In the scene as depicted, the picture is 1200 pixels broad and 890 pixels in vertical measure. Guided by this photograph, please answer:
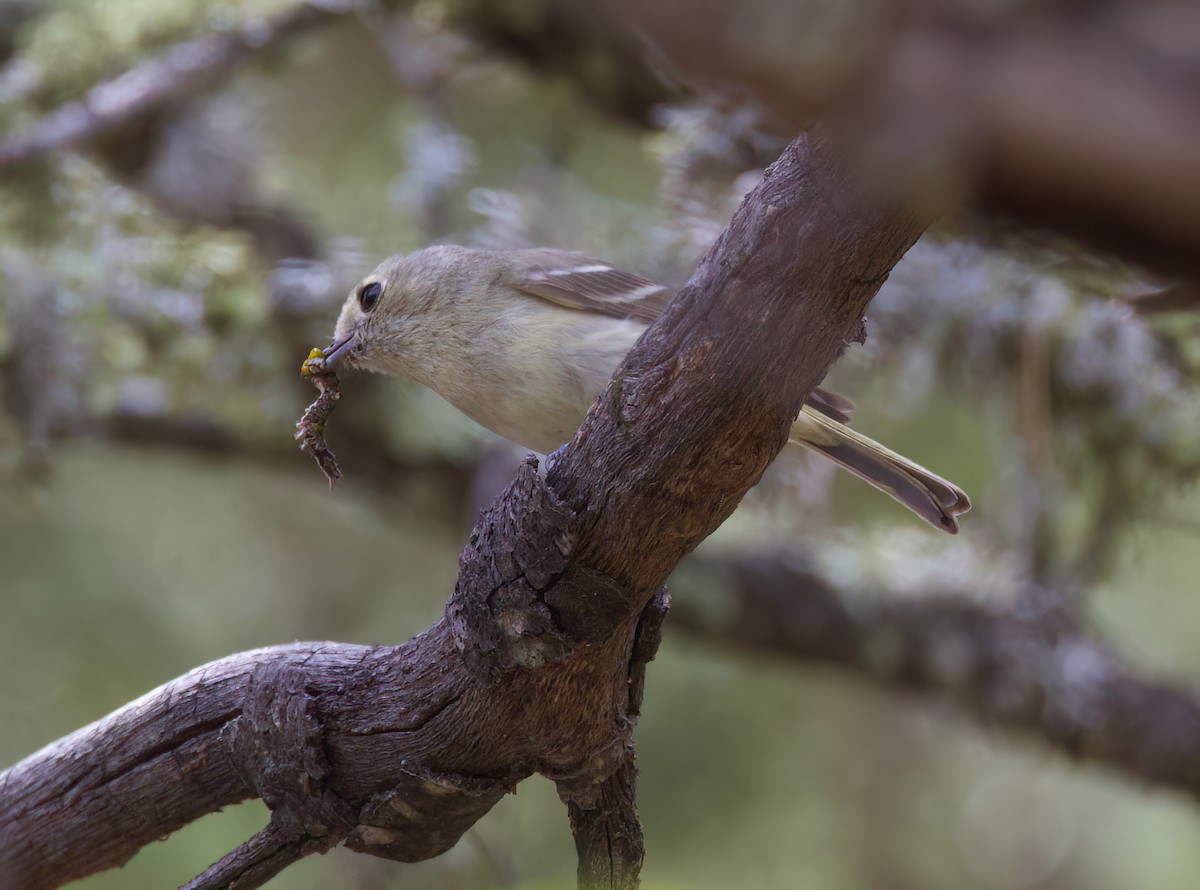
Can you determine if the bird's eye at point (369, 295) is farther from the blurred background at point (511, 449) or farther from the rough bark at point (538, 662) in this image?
the blurred background at point (511, 449)

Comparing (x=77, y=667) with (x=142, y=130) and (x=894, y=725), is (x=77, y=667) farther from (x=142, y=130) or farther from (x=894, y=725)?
(x=894, y=725)

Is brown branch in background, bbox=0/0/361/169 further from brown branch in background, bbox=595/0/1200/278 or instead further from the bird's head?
brown branch in background, bbox=595/0/1200/278

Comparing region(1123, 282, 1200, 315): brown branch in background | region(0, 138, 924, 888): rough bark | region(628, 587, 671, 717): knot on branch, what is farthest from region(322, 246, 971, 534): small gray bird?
region(1123, 282, 1200, 315): brown branch in background

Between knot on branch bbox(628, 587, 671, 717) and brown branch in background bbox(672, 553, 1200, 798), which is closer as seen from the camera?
knot on branch bbox(628, 587, 671, 717)

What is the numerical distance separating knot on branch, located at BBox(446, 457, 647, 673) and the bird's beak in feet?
4.20

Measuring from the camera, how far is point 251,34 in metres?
4.75

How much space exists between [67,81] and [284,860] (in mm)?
3786

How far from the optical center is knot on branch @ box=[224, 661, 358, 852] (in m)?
2.28

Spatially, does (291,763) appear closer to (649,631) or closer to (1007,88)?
(649,631)

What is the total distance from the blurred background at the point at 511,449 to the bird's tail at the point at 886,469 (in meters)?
0.79

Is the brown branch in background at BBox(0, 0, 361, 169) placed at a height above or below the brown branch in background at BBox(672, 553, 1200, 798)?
above

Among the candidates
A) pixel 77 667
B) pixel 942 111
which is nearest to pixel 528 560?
pixel 942 111

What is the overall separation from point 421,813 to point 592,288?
4.76ft

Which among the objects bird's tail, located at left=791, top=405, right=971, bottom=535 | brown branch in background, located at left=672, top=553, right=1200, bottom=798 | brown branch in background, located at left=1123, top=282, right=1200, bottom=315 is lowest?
brown branch in background, located at left=672, top=553, right=1200, bottom=798
